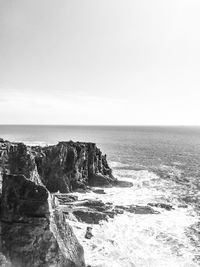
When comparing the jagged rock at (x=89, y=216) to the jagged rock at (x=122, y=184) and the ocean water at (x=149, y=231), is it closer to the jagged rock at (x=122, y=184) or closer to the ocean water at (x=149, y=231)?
the ocean water at (x=149, y=231)

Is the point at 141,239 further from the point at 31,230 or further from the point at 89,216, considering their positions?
the point at 31,230

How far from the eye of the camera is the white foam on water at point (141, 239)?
95.6 feet

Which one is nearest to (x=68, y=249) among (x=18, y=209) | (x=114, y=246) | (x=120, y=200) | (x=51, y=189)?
(x=18, y=209)

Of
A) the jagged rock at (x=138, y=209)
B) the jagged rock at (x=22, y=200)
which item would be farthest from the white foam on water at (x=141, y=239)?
the jagged rock at (x=22, y=200)

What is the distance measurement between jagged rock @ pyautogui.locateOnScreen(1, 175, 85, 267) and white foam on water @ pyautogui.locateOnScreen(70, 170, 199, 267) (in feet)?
21.9

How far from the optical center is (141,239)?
1348 inches

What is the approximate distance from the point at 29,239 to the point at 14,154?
27774mm

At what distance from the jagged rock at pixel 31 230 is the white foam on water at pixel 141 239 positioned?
6.68m

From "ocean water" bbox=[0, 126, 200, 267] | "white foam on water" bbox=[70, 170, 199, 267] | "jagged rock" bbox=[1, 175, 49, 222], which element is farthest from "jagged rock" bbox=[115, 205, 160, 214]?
"jagged rock" bbox=[1, 175, 49, 222]

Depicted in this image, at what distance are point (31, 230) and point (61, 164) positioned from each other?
1360 inches

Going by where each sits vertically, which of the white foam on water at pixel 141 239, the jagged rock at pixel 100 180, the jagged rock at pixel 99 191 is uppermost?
the jagged rock at pixel 100 180

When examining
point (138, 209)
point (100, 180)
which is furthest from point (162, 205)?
point (100, 180)

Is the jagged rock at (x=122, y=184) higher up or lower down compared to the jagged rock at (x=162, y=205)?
higher up

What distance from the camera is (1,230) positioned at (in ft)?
74.1
